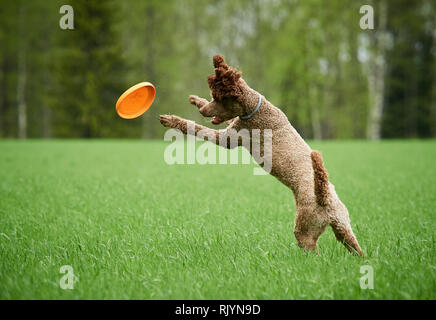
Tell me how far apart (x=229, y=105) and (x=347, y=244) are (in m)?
1.51

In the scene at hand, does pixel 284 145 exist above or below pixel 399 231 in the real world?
above

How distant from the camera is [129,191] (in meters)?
6.16

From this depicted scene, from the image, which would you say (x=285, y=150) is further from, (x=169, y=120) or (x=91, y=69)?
(x=91, y=69)

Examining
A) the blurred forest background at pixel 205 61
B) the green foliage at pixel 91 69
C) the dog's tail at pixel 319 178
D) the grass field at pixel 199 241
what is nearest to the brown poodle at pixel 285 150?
the dog's tail at pixel 319 178

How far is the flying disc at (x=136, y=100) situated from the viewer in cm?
341

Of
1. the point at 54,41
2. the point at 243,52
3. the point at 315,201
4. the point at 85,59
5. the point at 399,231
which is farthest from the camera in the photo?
the point at 243,52

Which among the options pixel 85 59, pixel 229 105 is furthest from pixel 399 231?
pixel 85 59

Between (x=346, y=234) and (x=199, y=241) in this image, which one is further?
(x=199, y=241)

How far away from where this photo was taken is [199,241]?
11.5ft

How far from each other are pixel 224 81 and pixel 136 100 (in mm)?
1193

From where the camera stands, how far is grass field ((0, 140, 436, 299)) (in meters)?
2.52

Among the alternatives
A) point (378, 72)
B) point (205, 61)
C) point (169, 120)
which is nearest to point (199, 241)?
point (169, 120)
